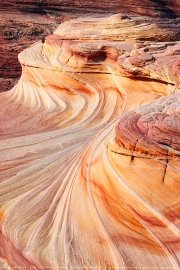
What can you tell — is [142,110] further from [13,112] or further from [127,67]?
[13,112]

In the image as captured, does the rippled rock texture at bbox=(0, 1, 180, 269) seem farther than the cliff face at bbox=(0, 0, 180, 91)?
No

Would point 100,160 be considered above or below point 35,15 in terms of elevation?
below

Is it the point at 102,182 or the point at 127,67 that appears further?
the point at 127,67

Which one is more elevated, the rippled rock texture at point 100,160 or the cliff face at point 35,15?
the cliff face at point 35,15

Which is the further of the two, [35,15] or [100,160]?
[35,15]

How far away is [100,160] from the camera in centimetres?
509

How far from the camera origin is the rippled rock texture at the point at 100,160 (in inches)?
173

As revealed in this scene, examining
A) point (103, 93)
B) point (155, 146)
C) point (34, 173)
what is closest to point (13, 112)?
point (103, 93)

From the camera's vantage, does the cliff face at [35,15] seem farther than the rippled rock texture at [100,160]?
Yes

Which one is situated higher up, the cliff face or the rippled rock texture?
the cliff face

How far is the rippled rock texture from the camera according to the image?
14.5 feet

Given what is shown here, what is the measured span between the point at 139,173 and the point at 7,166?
73.2 inches

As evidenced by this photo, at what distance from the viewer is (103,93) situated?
772 centimetres

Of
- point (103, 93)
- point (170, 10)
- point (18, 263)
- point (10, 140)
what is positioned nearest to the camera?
point (18, 263)
